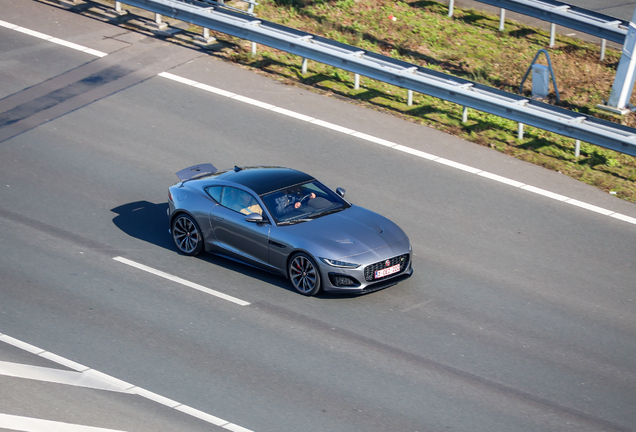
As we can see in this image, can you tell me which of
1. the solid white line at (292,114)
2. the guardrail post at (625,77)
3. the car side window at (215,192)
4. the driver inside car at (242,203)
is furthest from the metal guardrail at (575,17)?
the car side window at (215,192)

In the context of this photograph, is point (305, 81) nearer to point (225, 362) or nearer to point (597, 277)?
point (597, 277)

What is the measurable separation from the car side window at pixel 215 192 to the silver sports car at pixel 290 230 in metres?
0.02

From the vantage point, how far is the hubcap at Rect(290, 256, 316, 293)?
1084 centimetres

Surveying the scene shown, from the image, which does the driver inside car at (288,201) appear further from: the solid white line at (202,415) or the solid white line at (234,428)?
the solid white line at (234,428)

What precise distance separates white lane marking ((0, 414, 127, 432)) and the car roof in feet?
14.7

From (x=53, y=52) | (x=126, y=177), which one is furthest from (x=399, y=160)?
(x=53, y=52)

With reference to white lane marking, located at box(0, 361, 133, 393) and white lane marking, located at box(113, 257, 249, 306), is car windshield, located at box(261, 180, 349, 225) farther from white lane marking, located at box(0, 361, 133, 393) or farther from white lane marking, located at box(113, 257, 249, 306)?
white lane marking, located at box(0, 361, 133, 393)

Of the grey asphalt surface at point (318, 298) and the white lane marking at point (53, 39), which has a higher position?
the white lane marking at point (53, 39)

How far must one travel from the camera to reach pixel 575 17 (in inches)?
697

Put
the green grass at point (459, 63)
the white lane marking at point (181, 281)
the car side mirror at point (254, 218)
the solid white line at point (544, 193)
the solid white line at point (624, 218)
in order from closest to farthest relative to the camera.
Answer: the white lane marking at point (181, 281) → the car side mirror at point (254, 218) → the solid white line at point (624, 218) → the solid white line at point (544, 193) → the green grass at point (459, 63)

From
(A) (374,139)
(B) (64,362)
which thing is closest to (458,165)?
(A) (374,139)

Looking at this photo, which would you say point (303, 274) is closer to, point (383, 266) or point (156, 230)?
point (383, 266)

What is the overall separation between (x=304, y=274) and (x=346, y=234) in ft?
2.56

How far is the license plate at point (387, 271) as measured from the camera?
10750 mm
